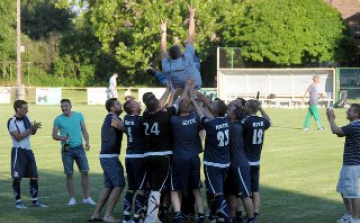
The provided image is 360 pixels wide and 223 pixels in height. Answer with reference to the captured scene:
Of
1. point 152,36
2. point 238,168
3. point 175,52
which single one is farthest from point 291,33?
point 238,168

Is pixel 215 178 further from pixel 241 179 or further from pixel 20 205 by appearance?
pixel 20 205

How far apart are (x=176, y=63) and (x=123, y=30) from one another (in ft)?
176

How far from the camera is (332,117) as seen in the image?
12.0m

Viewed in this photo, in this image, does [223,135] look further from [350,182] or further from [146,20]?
[146,20]

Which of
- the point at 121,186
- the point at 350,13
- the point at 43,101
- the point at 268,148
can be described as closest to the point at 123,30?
the point at 43,101

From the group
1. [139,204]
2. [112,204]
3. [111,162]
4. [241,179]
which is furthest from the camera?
[111,162]

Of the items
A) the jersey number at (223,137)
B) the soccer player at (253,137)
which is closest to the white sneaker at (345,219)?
the soccer player at (253,137)

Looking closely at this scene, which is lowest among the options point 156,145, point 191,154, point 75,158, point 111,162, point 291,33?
point 75,158

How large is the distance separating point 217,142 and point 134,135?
1319mm

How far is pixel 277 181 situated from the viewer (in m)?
17.2

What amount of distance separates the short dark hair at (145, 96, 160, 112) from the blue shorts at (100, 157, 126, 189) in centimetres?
143

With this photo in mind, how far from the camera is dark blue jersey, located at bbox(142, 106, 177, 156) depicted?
11.9m

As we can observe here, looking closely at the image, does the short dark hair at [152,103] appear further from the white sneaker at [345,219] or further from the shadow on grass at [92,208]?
the white sneaker at [345,219]

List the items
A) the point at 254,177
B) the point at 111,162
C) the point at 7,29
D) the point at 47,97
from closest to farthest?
1. the point at 254,177
2. the point at 111,162
3. the point at 47,97
4. the point at 7,29
